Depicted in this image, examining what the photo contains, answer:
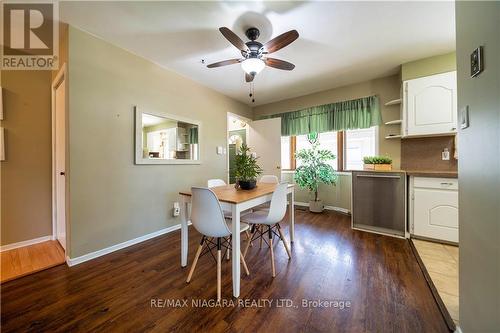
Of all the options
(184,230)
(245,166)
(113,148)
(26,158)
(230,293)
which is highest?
(113,148)

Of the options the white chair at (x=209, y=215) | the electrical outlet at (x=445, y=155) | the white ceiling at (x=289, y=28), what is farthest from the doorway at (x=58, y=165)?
the electrical outlet at (x=445, y=155)

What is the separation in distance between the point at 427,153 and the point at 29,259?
5289mm

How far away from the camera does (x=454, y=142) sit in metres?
2.72

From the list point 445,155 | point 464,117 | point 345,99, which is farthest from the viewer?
point 345,99

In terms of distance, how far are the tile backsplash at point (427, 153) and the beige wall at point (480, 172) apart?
2.29 metres

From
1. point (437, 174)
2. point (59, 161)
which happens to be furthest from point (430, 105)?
point (59, 161)

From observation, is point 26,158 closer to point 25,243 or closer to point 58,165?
point 58,165

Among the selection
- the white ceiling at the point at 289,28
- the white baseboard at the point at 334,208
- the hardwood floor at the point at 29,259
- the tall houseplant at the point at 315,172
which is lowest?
the hardwood floor at the point at 29,259

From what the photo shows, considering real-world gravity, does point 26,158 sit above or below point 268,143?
below

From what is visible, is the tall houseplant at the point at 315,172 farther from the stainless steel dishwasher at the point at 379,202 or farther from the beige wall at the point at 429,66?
the beige wall at the point at 429,66

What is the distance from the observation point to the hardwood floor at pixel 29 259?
183cm

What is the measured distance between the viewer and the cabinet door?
7.72ft

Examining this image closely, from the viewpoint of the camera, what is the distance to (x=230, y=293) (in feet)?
5.14

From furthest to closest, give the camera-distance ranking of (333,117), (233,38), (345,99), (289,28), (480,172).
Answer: (333,117), (345,99), (289,28), (233,38), (480,172)
